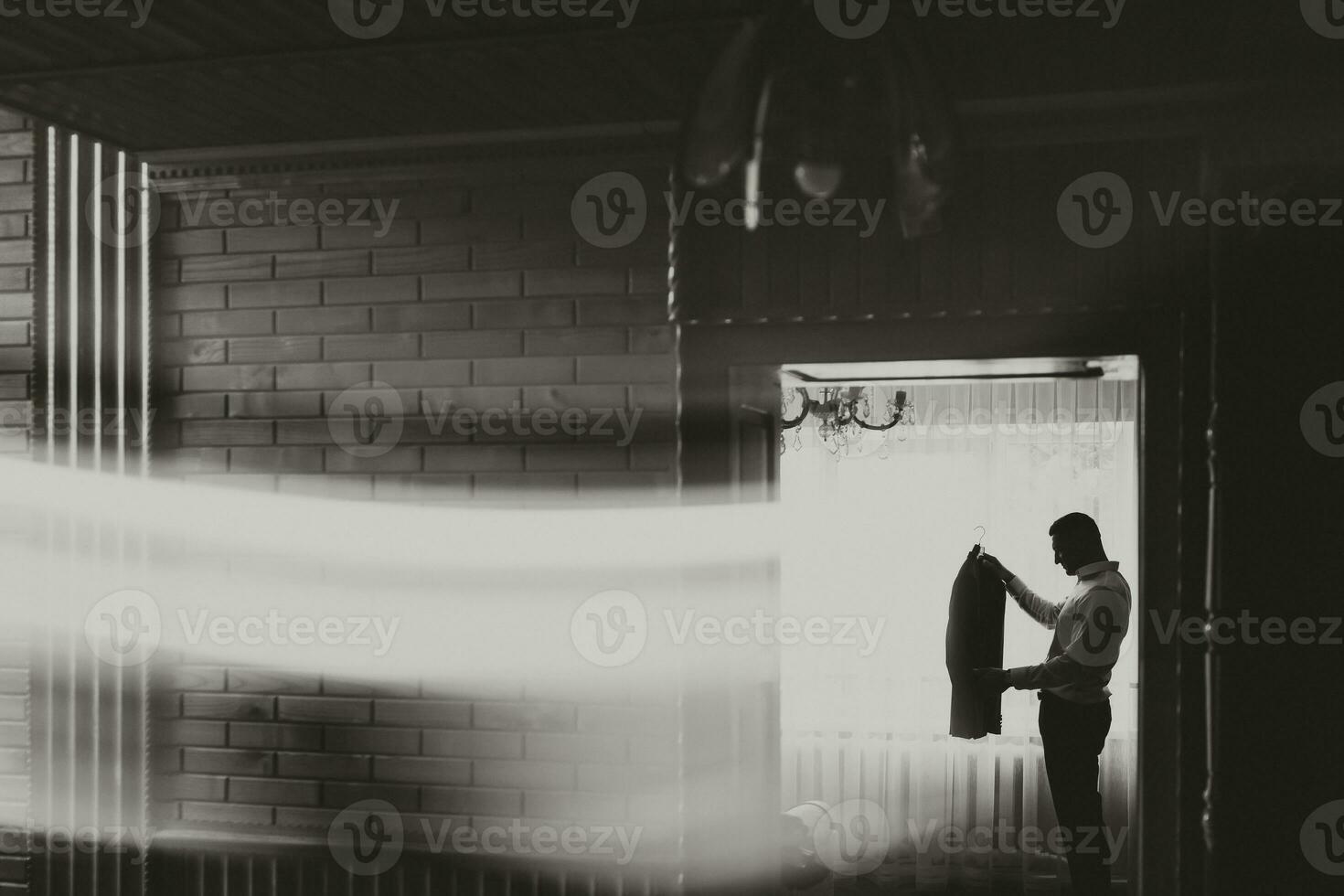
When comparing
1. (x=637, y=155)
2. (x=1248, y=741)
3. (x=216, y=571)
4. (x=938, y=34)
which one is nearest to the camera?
(x=938, y=34)

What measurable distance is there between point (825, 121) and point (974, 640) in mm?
3386

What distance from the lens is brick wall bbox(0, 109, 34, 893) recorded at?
304cm

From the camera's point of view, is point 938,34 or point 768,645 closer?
point 938,34

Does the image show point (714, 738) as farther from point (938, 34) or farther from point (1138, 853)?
point (938, 34)

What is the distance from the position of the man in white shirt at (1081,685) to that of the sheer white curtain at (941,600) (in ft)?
2.27

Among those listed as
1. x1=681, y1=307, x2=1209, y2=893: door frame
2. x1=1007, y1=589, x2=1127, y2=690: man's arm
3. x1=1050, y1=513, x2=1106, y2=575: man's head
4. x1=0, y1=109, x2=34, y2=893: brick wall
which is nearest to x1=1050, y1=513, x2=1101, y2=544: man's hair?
x1=1050, y1=513, x2=1106, y2=575: man's head

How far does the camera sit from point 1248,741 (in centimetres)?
249

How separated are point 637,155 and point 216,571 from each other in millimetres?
1565

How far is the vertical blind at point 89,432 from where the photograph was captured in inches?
119

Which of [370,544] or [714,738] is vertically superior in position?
[370,544]

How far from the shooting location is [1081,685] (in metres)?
3.86

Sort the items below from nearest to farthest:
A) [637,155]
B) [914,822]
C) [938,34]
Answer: [938,34] < [637,155] < [914,822]

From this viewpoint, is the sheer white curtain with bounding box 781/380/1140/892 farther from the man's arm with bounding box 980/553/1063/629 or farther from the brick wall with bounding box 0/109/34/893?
the brick wall with bounding box 0/109/34/893

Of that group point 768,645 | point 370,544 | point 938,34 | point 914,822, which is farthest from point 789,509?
point 938,34
